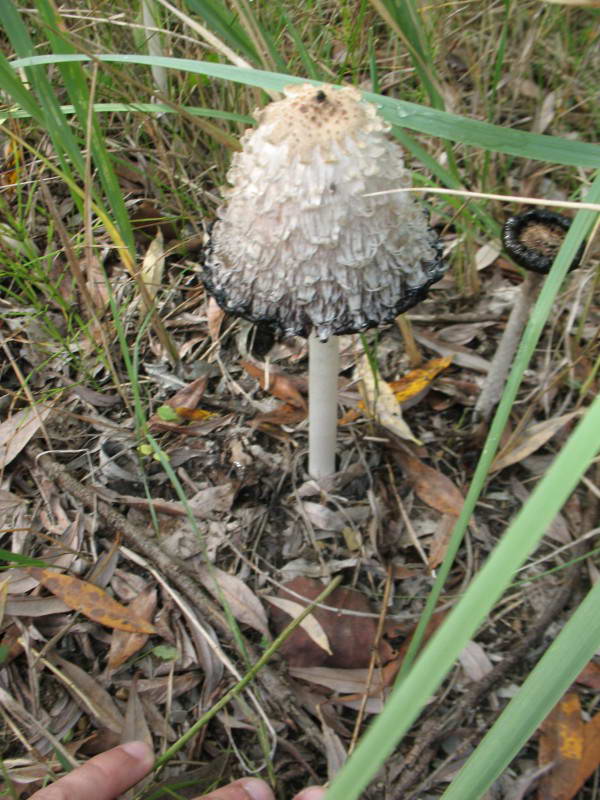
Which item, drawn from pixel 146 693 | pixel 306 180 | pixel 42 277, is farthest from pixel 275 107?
pixel 146 693

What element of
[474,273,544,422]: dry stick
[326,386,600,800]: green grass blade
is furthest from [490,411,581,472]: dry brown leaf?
[326,386,600,800]: green grass blade

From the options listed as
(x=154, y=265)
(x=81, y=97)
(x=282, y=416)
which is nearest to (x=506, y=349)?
(x=282, y=416)

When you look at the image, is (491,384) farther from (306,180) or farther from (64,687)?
(64,687)

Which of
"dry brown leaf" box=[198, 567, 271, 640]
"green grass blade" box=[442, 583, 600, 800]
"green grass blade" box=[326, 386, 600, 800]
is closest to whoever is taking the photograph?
"green grass blade" box=[326, 386, 600, 800]

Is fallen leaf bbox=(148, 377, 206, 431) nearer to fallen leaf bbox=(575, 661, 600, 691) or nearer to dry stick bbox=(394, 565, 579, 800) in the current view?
dry stick bbox=(394, 565, 579, 800)

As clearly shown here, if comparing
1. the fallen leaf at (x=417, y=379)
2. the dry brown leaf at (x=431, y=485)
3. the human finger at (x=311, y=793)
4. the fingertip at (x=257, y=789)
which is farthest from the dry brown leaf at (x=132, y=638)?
the fallen leaf at (x=417, y=379)

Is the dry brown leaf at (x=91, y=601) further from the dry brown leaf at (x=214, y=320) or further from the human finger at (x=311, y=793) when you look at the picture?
the dry brown leaf at (x=214, y=320)
